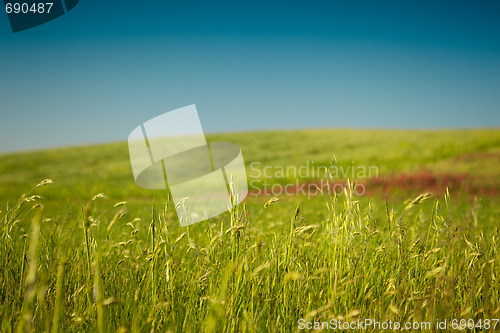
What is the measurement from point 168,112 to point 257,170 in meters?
21.7

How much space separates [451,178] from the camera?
59.9 feet

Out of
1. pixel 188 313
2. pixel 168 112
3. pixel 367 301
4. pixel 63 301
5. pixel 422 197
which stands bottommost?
pixel 367 301

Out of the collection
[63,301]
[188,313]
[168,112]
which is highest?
[168,112]

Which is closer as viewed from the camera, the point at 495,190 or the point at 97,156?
the point at 495,190

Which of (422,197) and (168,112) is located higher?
(168,112)

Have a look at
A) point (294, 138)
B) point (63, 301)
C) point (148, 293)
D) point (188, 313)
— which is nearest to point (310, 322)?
point (188, 313)

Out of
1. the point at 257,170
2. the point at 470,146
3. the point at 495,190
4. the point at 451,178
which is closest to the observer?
the point at 495,190

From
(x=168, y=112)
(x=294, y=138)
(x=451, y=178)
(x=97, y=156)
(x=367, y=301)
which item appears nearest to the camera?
(x=367, y=301)

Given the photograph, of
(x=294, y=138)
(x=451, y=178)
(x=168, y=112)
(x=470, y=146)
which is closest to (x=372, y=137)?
(x=294, y=138)

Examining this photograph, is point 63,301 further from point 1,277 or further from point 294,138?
point 294,138

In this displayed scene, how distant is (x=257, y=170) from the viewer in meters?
26.8

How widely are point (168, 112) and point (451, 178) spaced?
18194 mm

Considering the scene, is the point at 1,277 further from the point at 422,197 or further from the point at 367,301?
the point at 422,197

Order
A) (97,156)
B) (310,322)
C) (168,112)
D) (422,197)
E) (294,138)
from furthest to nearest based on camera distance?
(294,138) → (97,156) → (168,112) → (422,197) → (310,322)
